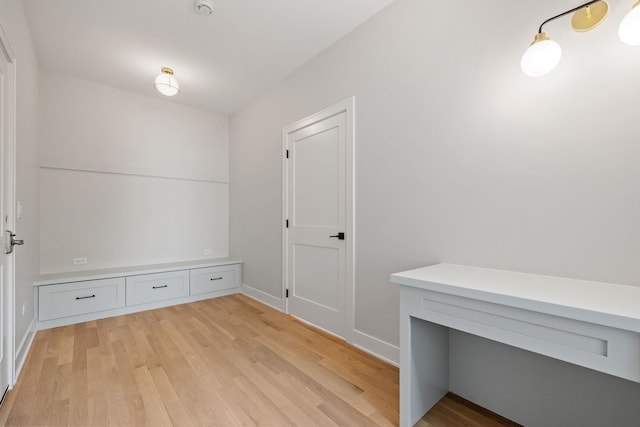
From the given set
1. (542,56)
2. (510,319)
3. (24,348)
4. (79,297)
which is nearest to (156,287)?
(79,297)

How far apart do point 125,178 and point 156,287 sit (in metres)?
1.44

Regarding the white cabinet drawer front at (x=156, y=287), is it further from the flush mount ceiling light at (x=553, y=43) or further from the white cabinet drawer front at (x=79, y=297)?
the flush mount ceiling light at (x=553, y=43)

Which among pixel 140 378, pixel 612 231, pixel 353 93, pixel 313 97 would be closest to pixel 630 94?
pixel 612 231

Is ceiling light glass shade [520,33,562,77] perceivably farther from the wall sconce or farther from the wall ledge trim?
the wall ledge trim

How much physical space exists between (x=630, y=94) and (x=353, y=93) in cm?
168

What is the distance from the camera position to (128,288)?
319 centimetres

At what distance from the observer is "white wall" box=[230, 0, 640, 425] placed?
124cm

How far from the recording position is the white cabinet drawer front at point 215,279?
3.65 m

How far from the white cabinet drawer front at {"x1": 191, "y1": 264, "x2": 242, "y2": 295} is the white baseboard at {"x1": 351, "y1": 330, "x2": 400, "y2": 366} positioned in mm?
2197

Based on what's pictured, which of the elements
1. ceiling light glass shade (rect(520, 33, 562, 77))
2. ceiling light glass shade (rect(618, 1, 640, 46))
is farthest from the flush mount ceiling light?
ceiling light glass shade (rect(618, 1, 640, 46))

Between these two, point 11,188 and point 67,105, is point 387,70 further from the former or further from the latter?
point 67,105

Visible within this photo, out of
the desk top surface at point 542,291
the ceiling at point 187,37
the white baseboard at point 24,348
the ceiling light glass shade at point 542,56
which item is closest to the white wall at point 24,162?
the white baseboard at point 24,348

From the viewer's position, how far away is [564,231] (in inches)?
53.4

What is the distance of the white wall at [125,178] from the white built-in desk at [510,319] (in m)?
3.48
